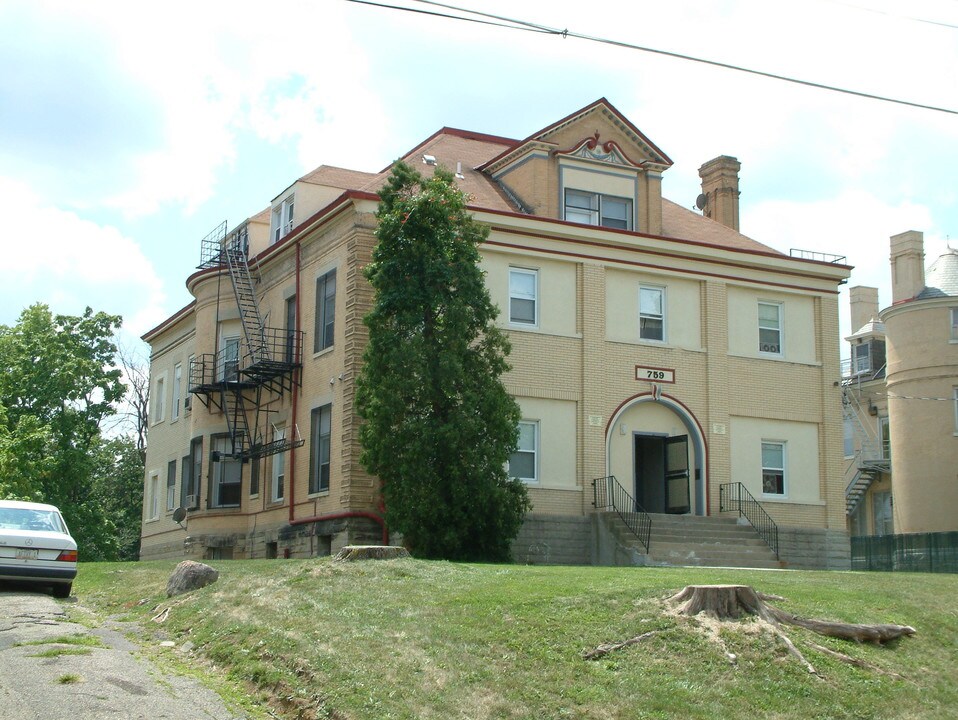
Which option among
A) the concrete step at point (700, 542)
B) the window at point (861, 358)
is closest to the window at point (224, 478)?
the concrete step at point (700, 542)

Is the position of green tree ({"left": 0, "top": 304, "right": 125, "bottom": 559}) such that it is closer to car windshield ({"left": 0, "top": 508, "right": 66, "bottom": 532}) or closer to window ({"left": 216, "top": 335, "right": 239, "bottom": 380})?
window ({"left": 216, "top": 335, "right": 239, "bottom": 380})

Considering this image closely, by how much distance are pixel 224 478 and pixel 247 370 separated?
13.6ft

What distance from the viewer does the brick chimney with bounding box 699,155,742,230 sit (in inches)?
1460

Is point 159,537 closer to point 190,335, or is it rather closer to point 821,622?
point 190,335

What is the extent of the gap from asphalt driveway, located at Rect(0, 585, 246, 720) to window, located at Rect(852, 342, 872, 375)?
42.1m

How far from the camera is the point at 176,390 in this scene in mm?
39781

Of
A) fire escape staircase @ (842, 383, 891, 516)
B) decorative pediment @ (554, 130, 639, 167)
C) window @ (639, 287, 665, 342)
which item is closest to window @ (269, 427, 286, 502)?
window @ (639, 287, 665, 342)

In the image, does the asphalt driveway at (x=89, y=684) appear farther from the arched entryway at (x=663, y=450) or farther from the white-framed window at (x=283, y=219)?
the white-framed window at (x=283, y=219)

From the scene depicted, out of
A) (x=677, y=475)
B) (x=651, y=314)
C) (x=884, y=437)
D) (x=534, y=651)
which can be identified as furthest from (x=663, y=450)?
(x=884, y=437)

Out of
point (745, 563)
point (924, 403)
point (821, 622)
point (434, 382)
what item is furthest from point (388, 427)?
point (924, 403)

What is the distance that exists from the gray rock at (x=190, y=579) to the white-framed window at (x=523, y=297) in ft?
41.7

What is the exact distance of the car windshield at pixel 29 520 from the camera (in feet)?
62.9

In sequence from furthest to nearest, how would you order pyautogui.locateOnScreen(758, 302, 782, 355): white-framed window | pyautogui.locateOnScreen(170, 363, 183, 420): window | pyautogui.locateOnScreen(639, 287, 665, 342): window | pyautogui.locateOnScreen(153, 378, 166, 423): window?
pyautogui.locateOnScreen(153, 378, 166, 423): window, pyautogui.locateOnScreen(170, 363, 183, 420): window, pyautogui.locateOnScreen(758, 302, 782, 355): white-framed window, pyautogui.locateOnScreen(639, 287, 665, 342): window

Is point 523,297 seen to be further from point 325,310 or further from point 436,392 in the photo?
point 436,392
